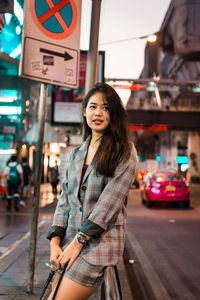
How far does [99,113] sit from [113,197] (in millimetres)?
538

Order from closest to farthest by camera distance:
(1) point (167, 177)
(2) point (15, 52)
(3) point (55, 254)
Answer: (3) point (55, 254), (2) point (15, 52), (1) point (167, 177)

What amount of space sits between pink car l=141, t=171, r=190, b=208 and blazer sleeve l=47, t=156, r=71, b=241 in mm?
13334

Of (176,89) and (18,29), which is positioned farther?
(176,89)

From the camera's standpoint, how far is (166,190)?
15547 millimetres

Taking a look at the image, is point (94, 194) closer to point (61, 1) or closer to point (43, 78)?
point (43, 78)

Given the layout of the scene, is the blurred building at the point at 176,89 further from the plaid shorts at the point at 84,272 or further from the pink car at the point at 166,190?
the plaid shorts at the point at 84,272

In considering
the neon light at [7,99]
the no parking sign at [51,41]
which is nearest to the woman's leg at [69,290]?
the no parking sign at [51,41]

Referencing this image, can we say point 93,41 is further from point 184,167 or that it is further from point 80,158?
point 184,167

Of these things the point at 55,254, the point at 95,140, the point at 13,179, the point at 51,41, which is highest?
the point at 51,41

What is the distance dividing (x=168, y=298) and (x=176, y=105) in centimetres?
4367

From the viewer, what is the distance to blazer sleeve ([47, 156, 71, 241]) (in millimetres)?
2225

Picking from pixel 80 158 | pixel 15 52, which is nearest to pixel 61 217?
pixel 80 158

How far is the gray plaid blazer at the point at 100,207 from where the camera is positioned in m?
2.04

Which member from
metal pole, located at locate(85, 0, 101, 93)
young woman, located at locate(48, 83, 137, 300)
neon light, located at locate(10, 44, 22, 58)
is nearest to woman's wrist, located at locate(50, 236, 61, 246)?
young woman, located at locate(48, 83, 137, 300)
